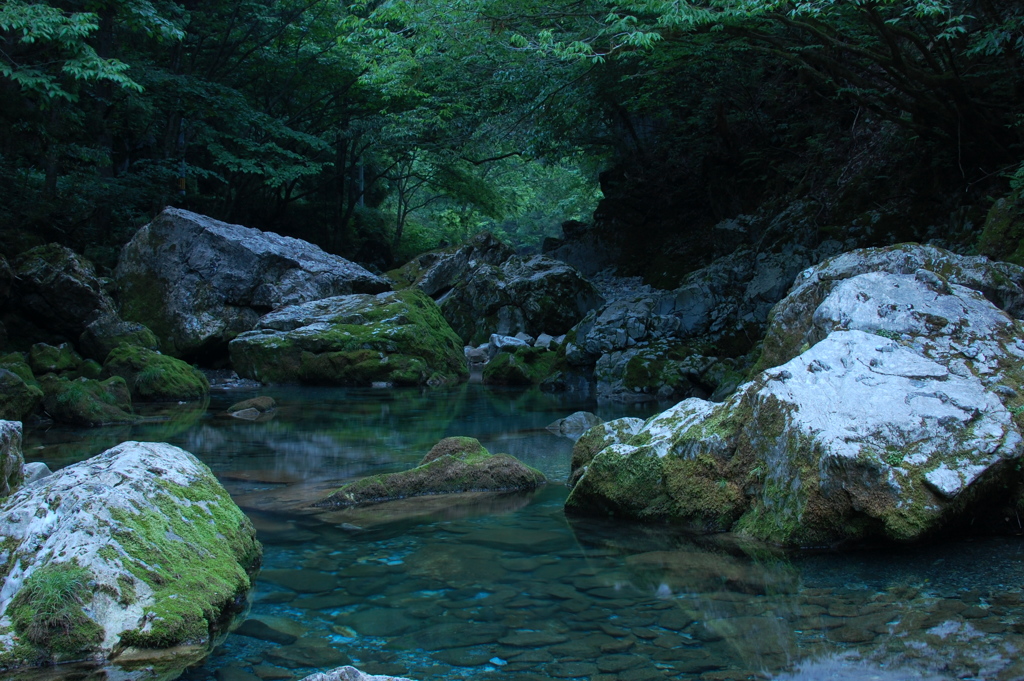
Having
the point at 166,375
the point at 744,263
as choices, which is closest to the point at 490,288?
the point at 744,263

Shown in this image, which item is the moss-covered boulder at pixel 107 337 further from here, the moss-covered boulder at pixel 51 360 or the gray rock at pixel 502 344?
the gray rock at pixel 502 344

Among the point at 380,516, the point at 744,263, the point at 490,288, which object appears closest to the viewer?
the point at 380,516

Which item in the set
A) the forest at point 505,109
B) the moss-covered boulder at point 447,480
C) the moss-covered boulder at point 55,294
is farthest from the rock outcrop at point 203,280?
the moss-covered boulder at point 447,480

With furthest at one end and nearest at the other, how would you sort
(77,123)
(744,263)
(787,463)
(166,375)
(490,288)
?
(490,288) → (77,123) → (744,263) → (166,375) → (787,463)

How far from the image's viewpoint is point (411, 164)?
2997 cm

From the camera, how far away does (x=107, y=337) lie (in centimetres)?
1308

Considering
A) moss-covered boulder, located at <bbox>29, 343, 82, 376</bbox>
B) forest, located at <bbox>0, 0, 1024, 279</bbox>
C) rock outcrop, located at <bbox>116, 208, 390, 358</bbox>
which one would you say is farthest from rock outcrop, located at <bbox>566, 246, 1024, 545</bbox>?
rock outcrop, located at <bbox>116, 208, 390, 358</bbox>

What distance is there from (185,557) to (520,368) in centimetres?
1179

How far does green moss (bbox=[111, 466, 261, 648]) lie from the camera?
3078 mm

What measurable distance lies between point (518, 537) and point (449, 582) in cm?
88

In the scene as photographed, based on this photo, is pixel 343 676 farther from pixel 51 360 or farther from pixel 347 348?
pixel 347 348

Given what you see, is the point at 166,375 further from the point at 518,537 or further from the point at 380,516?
the point at 518,537

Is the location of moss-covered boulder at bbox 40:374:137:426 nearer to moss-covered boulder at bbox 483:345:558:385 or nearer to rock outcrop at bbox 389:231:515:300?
moss-covered boulder at bbox 483:345:558:385

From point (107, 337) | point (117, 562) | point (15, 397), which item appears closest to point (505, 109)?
point (107, 337)
